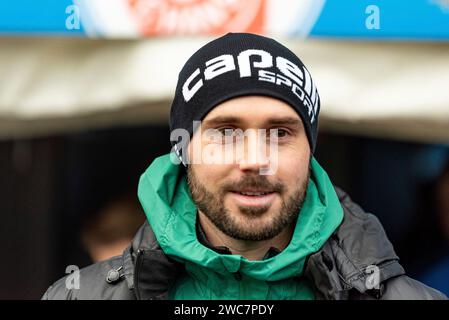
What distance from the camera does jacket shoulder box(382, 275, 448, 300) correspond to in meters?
1.63

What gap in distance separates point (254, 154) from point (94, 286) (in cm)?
50

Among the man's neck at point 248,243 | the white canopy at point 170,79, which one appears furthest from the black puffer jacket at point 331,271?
the white canopy at point 170,79

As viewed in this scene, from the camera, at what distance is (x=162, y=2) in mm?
1971

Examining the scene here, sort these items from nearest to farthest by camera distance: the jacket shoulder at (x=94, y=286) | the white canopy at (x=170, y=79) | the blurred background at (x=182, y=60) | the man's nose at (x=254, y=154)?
1. the man's nose at (x=254, y=154)
2. the jacket shoulder at (x=94, y=286)
3. the blurred background at (x=182, y=60)
4. the white canopy at (x=170, y=79)

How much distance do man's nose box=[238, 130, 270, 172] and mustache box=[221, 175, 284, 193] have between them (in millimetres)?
23

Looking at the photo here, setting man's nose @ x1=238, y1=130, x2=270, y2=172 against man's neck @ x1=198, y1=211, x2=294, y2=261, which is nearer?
man's nose @ x1=238, y1=130, x2=270, y2=172

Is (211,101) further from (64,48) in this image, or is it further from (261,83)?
(64,48)

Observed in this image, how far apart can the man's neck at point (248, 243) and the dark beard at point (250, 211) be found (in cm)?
5

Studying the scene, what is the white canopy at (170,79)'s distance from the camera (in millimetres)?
2088

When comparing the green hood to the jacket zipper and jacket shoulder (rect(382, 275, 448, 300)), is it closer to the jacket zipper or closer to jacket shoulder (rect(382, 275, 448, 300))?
the jacket zipper

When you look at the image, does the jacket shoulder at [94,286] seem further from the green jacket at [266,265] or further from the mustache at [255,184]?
the mustache at [255,184]

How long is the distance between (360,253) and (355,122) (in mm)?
598

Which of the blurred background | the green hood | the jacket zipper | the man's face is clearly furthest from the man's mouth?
the blurred background
